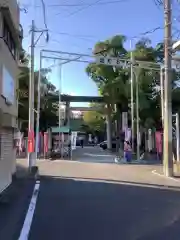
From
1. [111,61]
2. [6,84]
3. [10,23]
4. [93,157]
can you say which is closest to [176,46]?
[111,61]

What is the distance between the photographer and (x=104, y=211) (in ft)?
42.3

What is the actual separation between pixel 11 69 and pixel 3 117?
4.25m

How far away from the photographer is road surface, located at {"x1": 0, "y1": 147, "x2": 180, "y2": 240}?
9.77 metres

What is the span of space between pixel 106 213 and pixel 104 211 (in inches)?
14.6

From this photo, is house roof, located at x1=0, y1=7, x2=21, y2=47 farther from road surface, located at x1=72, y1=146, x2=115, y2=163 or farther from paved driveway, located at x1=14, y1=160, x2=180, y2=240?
road surface, located at x1=72, y1=146, x2=115, y2=163

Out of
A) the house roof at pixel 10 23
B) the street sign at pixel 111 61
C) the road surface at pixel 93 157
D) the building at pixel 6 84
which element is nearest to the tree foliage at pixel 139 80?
the road surface at pixel 93 157

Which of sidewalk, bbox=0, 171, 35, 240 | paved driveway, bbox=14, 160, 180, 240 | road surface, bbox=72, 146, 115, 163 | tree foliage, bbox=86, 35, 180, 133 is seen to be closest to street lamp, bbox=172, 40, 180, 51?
paved driveway, bbox=14, 160, 180, 240

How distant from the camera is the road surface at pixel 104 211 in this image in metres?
9.77

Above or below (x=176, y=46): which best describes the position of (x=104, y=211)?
below

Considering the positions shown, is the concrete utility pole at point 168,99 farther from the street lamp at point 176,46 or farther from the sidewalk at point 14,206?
the sidewalk at point 14,206

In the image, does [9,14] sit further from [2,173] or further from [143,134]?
[143,134]

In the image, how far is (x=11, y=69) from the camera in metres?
20.9

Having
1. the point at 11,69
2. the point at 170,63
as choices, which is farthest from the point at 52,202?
the point at 170,63

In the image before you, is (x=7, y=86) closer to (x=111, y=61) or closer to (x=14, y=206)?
(x=14, y=206)
